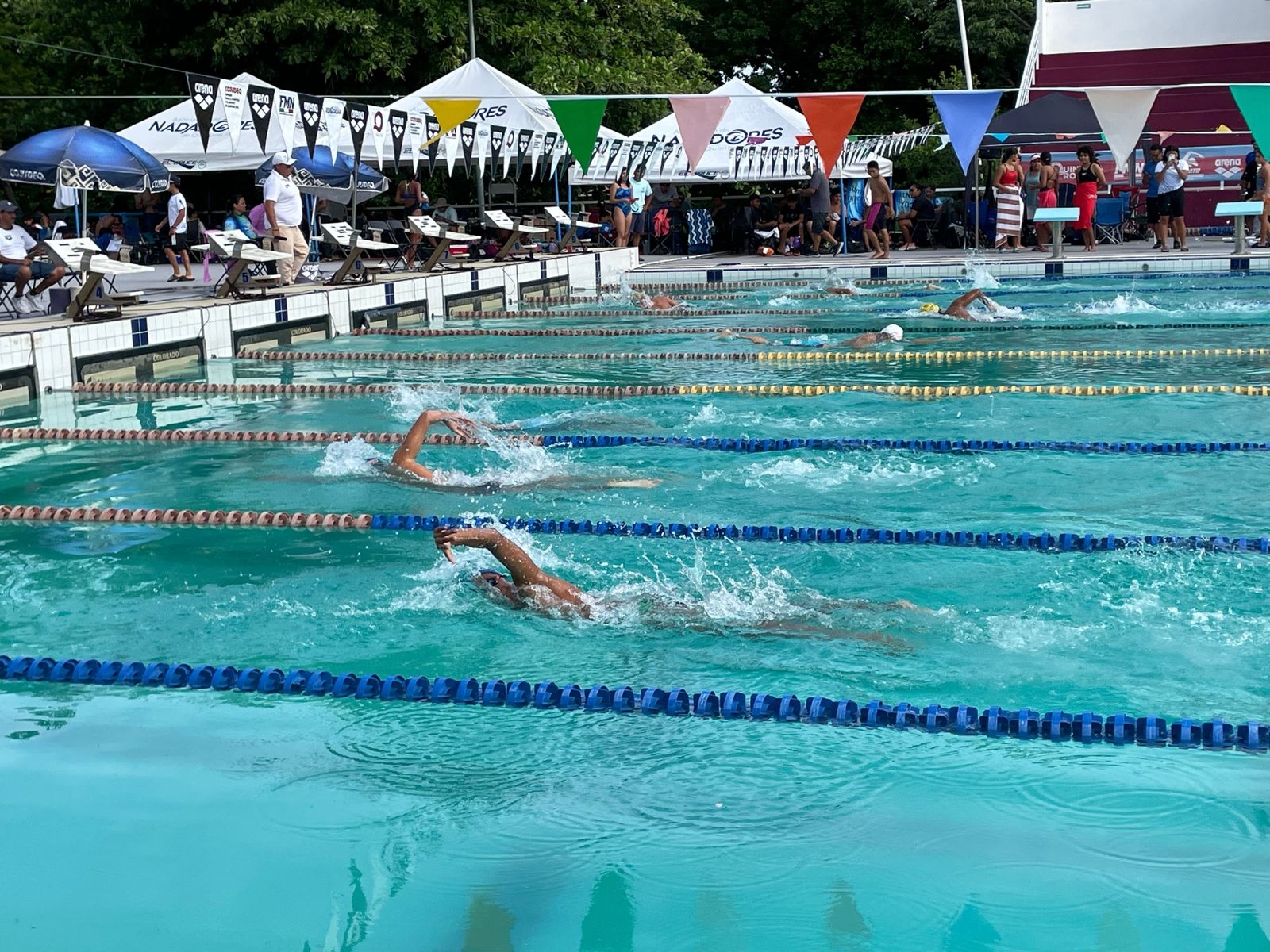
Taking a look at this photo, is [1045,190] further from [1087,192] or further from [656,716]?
[656,716]

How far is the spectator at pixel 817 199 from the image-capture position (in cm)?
1988

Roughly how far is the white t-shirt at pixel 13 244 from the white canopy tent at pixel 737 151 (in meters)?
10.7

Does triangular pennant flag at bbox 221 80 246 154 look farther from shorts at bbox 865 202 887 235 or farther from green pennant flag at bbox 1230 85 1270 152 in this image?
shorts at bbox 865 202 887 235

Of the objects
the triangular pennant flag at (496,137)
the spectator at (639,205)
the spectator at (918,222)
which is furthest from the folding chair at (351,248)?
the spectator at (918,222)

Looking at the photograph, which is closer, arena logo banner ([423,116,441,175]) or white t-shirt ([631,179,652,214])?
arena logo banner ([423,116,441,175])

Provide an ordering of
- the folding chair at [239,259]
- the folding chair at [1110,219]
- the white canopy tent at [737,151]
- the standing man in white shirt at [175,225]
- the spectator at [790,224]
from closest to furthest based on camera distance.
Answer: the folding chair at [239,259] < the standing man in white shirt at [175,225] < the folding chair at [1110,219] < the white canopy tent at [737,151] < the spectator at [790,224]

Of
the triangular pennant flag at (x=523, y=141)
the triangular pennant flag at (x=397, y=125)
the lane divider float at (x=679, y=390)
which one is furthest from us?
the triangular pennant flag at (x=523, y=141)

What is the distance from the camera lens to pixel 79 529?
624 centimetres

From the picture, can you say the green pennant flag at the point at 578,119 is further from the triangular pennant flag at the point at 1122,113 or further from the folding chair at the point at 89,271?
the folding chair at the point at 89,271

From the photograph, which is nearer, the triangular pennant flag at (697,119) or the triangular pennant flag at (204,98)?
the triangular pennant flag at (204,98)

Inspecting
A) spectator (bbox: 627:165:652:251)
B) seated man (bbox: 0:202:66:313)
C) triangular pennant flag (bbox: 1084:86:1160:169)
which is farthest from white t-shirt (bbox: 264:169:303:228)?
spectator (bbox: 627:165:652:251)

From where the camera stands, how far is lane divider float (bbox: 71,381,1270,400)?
349 inches

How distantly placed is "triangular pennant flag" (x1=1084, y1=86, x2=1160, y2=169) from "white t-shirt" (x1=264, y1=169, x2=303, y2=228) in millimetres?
7451

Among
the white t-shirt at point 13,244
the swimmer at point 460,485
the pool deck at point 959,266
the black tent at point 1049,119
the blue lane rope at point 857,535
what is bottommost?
the blue lane rope at point 857,535
